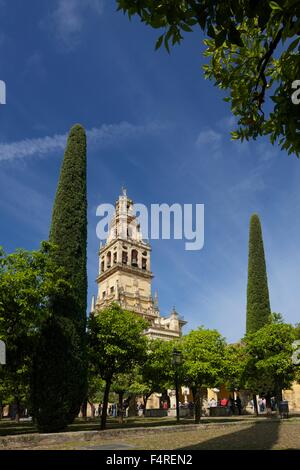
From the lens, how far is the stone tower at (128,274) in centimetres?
5766

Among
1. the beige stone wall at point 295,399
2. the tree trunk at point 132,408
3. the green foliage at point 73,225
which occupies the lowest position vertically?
the tree trunk at point 132,408

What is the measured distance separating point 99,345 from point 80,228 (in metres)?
6.41

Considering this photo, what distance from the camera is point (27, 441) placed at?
1268 cm

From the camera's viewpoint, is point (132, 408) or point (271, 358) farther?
point (132, 408)

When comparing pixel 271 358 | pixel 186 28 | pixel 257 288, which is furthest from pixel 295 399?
pixel 186 28

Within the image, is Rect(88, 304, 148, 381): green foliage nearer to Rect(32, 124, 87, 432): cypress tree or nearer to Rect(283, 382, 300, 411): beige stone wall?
Rect(32, 124, 87, 432): cypress tree

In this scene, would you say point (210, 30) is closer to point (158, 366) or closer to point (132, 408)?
point (158, 366)

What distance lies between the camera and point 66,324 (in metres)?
18.2

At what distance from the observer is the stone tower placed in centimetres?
5766

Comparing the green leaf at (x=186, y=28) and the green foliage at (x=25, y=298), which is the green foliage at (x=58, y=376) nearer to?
the green foliage at (x=25, y=298)

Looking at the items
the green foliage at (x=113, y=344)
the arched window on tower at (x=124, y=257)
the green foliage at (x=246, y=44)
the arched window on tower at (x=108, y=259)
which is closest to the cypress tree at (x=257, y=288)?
the green foliage at (x=113, y=344)

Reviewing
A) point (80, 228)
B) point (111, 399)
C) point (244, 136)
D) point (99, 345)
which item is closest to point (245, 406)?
point (111, 399)

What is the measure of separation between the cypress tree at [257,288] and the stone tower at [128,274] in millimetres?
20621

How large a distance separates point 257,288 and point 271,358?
12.2m
